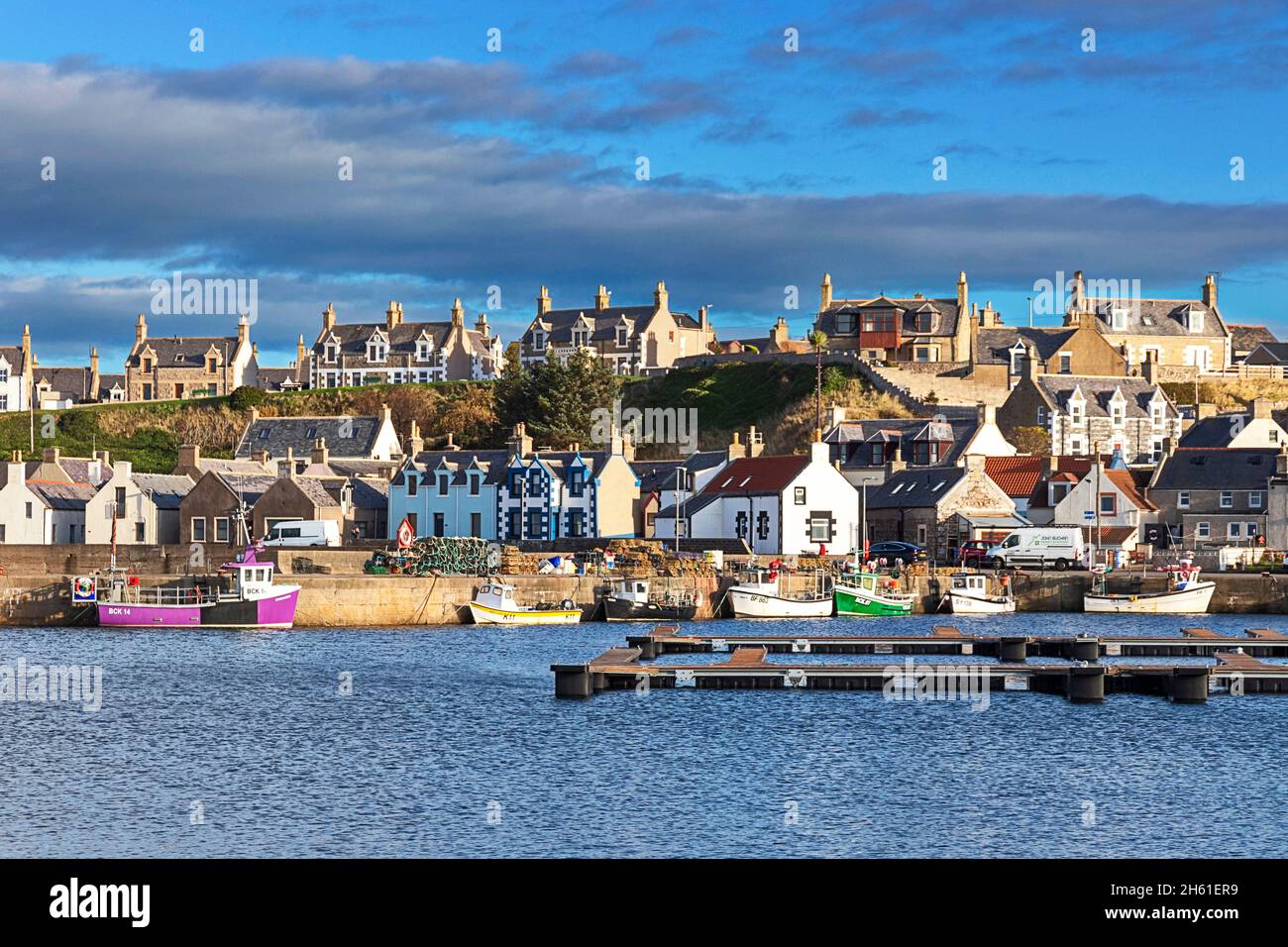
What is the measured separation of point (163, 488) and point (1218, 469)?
183ft

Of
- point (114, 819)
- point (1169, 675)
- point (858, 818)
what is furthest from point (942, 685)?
point (114, 819)

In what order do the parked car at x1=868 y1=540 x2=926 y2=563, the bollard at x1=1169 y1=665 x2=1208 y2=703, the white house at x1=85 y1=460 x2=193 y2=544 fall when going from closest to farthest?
the bollard at x1=1169 y1=665 x2=1208 y2=703 < the parked car at x1=868 y1=540 x2=926 y2=563 < the white house at x1=85 y1=460 x2=193 y2=544

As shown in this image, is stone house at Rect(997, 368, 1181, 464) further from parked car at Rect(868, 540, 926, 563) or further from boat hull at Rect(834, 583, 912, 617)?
boat hull at Rect(834, 583, 912, 617)

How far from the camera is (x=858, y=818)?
102 feet

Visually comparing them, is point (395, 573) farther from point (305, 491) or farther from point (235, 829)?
point (235, 829)

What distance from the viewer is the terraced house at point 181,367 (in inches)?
5773

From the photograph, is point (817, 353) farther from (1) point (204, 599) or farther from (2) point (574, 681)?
(2) point (574, 681)

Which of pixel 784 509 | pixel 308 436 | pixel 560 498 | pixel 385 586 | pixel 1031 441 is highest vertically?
pixel 308 436

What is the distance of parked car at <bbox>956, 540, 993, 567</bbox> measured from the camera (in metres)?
83.0

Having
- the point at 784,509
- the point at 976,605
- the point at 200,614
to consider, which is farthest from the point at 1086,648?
the point at 200,614

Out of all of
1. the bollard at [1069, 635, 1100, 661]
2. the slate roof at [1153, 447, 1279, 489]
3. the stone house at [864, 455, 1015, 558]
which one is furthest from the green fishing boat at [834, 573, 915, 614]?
the bollard at [1069, 635, 1100, 661]

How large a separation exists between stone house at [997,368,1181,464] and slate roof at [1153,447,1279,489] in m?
15.5

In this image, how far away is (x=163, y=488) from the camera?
292 feet
